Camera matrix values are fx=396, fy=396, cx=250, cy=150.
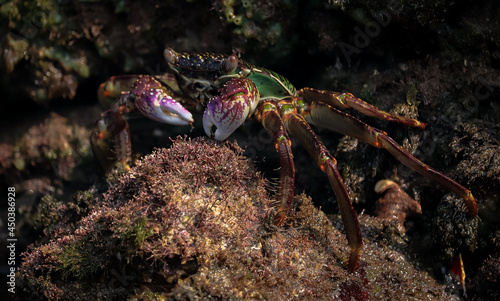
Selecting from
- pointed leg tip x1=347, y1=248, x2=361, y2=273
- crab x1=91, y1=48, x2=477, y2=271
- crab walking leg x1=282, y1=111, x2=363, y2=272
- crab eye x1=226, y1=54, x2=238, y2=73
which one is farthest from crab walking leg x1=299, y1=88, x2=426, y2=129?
pointed leg tip x1=347, y1=248, x2=361, y2=273

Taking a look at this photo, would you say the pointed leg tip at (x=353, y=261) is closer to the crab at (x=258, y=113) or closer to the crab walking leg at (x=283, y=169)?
the crab at (x=258, y=113)

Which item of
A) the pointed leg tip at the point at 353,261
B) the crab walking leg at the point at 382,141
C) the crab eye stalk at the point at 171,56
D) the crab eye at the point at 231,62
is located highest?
the crab eye at the point at 231,62

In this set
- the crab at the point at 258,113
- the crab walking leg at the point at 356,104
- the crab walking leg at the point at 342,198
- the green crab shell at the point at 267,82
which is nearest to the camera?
the crab walking leg at the point at 342,198

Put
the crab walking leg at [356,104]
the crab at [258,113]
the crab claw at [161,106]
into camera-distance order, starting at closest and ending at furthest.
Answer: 1. the crab at [258,113]
2. the crab claw at [161,106]
3. the crab walking leg at [356,104]

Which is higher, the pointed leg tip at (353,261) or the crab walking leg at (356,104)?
the crab walking leg at (356,104)

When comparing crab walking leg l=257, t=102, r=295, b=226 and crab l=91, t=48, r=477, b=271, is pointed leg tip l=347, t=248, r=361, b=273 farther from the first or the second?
crab walking leg l=257, t=102, r=295, b=226

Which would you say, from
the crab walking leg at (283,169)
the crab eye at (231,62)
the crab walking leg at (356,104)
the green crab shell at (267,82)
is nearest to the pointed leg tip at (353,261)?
the crab walking leg at (283,169)

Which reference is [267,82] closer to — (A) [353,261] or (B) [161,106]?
(B) [161,106]
